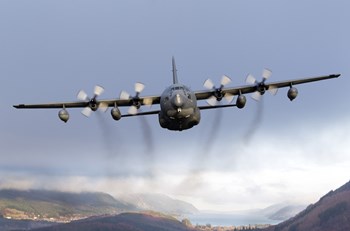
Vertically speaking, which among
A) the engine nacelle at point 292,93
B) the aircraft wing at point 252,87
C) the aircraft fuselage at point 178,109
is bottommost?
the aircraft fuselage at point 178,109

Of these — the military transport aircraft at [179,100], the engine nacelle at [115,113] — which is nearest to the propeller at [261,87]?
the military transport aircraft at [179,100]

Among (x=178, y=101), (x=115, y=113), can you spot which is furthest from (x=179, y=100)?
(x=115, y=113)

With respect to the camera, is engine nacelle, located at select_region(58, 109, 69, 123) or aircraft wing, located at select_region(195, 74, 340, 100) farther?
aircraft wing, located at select_region(195, 74, 340, 100)

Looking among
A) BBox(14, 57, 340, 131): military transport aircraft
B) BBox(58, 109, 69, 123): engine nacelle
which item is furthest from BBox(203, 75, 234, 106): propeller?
BBox(58, 109, 69, 123): engine nacelle

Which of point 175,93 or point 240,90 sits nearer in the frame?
point 175,93

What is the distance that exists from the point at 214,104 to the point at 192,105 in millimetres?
5122

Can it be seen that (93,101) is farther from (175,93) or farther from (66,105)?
(175,93)

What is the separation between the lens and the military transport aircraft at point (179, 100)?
57844mm

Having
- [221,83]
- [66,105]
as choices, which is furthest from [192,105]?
[66,105]

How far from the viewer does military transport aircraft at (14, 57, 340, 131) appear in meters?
57.8

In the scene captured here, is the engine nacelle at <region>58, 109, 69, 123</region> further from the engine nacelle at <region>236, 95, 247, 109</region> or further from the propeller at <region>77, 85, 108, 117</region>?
the engine nacelle at <region>236, 95, 247, 109</region>

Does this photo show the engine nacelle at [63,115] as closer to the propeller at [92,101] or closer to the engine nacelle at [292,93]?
the propeller at [92,101]

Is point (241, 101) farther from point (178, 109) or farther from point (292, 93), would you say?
point (178, 109)

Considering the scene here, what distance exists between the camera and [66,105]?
64562mm
